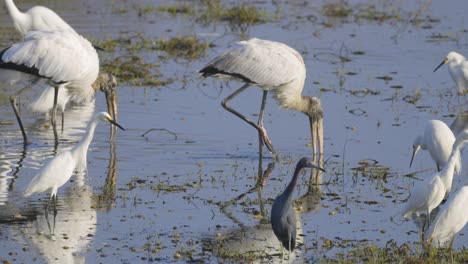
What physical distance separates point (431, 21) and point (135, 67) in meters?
6.19

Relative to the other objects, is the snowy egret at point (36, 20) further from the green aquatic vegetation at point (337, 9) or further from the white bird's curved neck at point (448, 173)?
the green aquatic vegetation at point (337, 9)

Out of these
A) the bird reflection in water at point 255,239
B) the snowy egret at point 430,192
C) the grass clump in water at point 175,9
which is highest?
the snowy egret at point 430,192

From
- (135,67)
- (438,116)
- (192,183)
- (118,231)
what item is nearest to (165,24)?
(135,67)

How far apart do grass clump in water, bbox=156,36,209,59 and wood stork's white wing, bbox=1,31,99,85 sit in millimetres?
3963

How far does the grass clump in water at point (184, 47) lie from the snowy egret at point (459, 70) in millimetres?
3895

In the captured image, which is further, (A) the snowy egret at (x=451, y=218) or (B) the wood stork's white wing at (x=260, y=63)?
(B) the wood stork's white wing at (x=260, y=63)

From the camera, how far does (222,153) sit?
10.9 meters

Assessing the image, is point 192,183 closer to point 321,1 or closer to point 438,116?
point 438,116

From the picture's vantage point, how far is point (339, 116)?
12.6 metres

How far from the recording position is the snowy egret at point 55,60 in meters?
11.1

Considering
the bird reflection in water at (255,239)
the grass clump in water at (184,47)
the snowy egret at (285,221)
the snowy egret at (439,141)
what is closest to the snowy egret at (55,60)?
the bird reflection in water at (255,239)

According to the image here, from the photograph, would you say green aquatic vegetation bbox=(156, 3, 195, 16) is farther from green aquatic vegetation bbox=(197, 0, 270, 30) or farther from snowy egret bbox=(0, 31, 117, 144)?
snowy egret bbox=(0, 31, 117, 144)

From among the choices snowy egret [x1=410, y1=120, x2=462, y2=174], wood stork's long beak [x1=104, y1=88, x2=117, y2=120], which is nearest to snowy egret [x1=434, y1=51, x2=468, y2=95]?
snowy egret [x1=410, y1=120, x2=462, y2=174]

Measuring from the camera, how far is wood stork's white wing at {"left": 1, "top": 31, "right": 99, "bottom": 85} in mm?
11117
